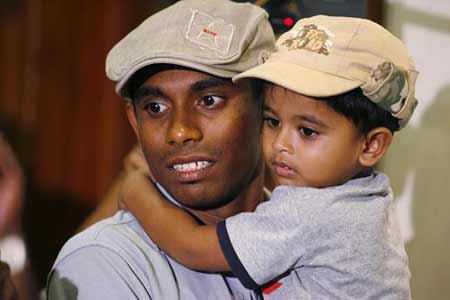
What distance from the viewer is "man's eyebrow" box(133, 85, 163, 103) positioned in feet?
5.28

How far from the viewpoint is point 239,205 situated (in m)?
1.76

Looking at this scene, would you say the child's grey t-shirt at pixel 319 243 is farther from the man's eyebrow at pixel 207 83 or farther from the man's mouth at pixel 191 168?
the man's eyebrow at pixel 207 83

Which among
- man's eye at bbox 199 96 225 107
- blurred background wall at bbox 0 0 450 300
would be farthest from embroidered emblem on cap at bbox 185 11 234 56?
blurred background wall at bbox 0 0 450 300

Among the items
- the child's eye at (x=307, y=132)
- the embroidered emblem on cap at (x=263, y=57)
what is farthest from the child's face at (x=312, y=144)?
the embroidered emblem on cap at (x=263, y=57)

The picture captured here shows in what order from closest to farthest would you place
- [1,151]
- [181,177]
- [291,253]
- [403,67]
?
[291,253] → [403,67] → [181,177] → [1,151]

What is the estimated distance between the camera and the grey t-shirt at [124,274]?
1438 millimetres

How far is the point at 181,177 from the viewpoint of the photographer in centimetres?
161

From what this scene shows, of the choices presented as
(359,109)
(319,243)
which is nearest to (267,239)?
(319,243)

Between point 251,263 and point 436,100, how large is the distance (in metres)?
0.87

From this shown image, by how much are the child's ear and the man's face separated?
27 cm

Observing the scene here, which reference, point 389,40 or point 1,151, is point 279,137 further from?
point 1,151

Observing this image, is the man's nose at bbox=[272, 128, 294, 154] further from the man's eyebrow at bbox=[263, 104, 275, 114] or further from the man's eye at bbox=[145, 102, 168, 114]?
the man's eye at bbox=[145, 102, 168, 114]

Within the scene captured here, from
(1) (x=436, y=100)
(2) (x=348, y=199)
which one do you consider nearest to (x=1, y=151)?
(2) (x=348, y=199)

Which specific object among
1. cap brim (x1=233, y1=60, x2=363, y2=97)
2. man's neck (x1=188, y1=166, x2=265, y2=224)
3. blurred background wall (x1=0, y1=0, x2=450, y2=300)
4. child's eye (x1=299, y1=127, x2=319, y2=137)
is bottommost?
blurred background wall (x1=0, y1=0, x2=450, y2=300)
